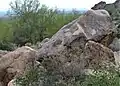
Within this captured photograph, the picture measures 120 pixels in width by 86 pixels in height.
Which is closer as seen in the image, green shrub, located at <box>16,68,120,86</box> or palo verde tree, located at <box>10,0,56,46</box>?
green shrub, located at <box>16,68,120,86</box>

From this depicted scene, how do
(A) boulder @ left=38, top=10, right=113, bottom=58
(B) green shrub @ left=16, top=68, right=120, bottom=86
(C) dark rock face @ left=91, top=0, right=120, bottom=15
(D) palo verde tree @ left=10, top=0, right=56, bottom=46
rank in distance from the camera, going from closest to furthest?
1. (B) green shrub @ left=16, top=68, right=120, bottom=86
2. (A) boulder @ left=38, top=10, right=113, bottom=58
3. (C) dark rock face @ left=91, top=0, right=120, bottom=15
4. (D) palo verde tree @ left=10, top=0, right=56, bottom=46

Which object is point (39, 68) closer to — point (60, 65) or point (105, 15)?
point (60, 65)

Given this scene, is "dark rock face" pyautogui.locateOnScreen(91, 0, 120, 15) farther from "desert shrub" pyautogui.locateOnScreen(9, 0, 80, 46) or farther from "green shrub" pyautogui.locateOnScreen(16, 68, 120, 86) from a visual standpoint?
"green shrub" pyautogui.locateOnScreen(16, 68, 120, 86)

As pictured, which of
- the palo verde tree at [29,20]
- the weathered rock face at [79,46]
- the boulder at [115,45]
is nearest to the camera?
the weathered rock face at [79,46]

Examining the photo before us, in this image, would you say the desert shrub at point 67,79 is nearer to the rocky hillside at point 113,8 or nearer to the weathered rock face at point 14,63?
the weathered rock face at point 14,63

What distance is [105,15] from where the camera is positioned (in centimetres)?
1403

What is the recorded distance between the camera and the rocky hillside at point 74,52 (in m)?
10.2

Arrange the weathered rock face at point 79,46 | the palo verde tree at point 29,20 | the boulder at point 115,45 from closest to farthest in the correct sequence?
the weathered rock face at point 79,46, the boulder at point 115,45, the palo verde tree at point 29,20

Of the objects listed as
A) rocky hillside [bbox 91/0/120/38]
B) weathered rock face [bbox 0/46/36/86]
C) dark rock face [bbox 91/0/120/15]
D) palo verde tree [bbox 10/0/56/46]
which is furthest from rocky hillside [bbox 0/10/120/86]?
palo verde tree [bbox 10/0/56/46]

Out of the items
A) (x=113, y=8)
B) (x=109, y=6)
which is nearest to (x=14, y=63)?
(x=113, y=8)

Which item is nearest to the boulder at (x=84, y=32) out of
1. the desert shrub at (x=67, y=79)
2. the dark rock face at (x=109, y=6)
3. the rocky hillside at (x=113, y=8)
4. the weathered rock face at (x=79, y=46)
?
the weathered rock face at (x=79, y=46)

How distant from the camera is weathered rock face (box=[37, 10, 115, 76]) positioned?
33.1 feet

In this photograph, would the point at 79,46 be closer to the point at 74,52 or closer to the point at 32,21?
the point at 74,52

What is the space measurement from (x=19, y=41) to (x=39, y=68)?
16.7 meters
